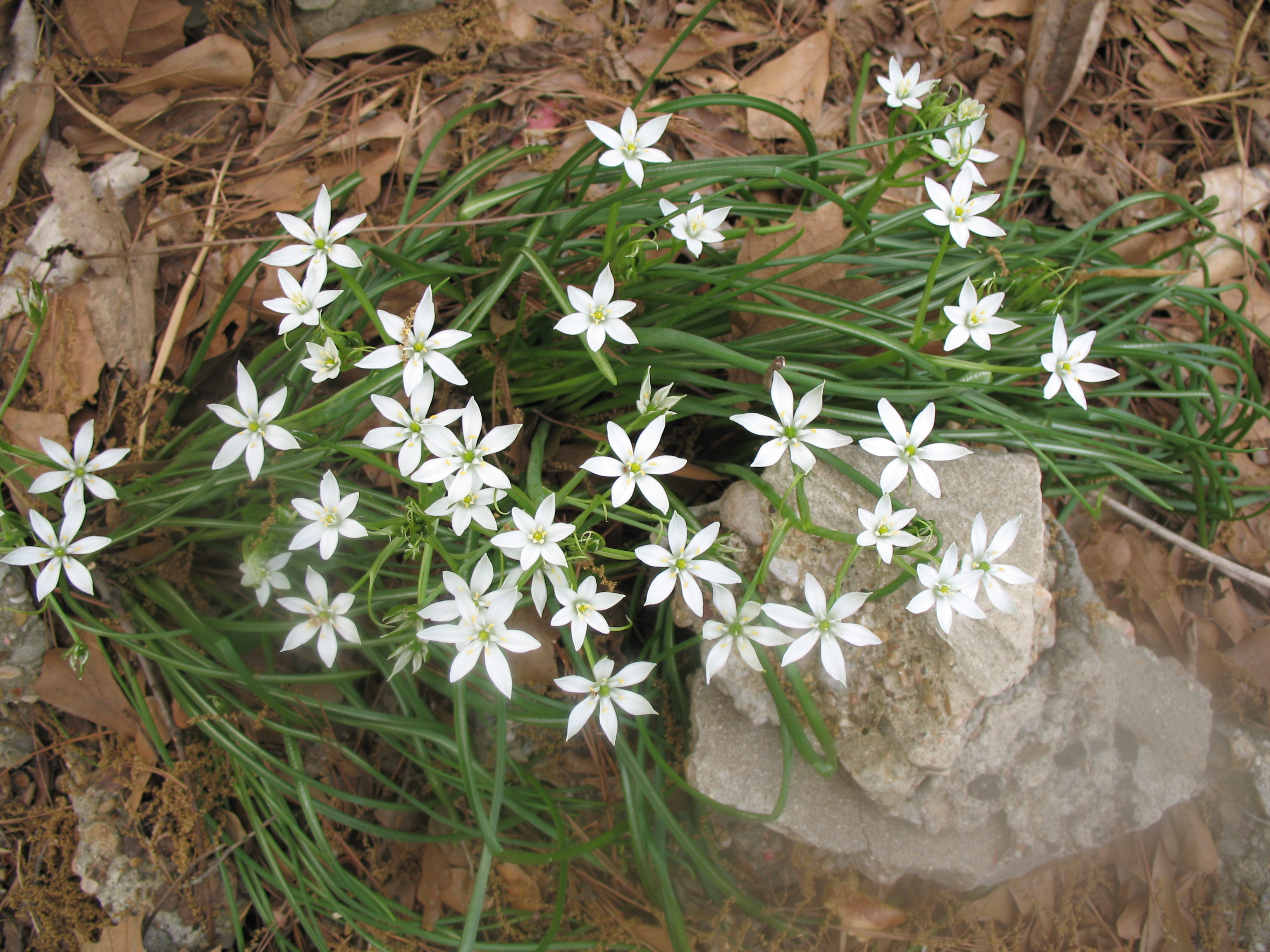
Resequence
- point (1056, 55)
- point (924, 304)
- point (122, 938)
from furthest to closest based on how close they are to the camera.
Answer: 1. point (1056, 55)
2. point (122, 938)
3. point (924, 304)

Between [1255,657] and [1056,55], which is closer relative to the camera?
[1255,657]

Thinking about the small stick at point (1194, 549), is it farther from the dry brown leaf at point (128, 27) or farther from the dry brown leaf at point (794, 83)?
the dry brown leaf at point (128, 27)

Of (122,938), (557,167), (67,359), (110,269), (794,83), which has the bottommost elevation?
(122,938)

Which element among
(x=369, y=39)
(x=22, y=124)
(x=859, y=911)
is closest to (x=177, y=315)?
(x=22, y=124)

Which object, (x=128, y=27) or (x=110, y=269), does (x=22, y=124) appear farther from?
(x=110, y=269)

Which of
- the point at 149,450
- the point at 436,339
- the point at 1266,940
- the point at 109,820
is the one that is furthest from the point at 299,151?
the point at 1266,940

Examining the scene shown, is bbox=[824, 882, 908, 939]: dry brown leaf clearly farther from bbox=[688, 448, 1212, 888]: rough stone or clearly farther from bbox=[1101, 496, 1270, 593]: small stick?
bbox=[1101, 496, 1270, 593]: small stick

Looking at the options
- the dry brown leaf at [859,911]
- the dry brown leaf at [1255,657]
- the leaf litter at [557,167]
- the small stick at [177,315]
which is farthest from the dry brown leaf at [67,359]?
the dry brown leaf at [1255,657]

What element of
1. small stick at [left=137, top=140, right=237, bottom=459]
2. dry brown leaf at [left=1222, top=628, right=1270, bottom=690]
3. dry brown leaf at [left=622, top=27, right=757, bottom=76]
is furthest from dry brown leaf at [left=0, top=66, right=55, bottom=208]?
dry brown leaf at [left=1222, top=628, right=1270, bottom=690]
